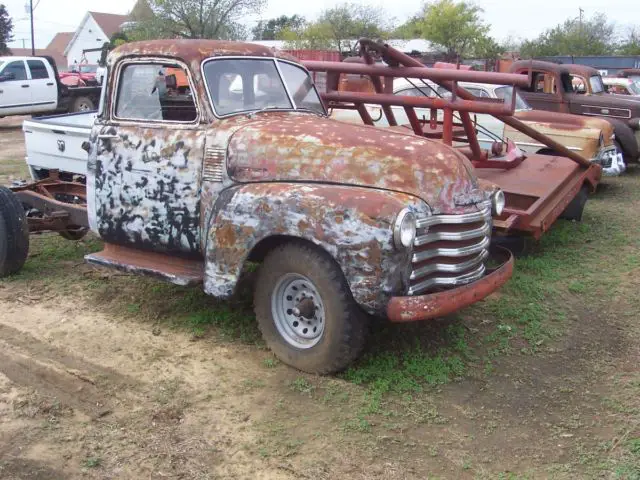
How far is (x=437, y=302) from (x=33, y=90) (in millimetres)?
17397

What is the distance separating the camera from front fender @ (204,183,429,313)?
153 inches

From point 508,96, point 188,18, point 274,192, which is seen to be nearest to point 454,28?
point 188,18

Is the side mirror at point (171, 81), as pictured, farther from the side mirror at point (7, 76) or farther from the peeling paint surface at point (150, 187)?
the side mirror at point (7, 76)

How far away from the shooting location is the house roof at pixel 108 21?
6862 centimetres

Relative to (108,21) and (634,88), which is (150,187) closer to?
(634,88)

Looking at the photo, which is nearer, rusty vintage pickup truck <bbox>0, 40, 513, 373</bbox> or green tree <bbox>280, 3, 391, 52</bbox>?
rusty vintage pickup truck <bbox>0, 40, 513, 373</bbox>

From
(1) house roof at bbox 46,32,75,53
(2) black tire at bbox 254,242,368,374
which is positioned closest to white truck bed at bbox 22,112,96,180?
(2) black tire at bbox 254,242,368,374

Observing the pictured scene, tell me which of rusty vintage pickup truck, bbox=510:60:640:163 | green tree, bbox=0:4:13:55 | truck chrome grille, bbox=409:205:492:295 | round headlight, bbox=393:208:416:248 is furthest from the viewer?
green tree, bbox=0:4:13:55

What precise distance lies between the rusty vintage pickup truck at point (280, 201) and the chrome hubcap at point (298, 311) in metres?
0.01

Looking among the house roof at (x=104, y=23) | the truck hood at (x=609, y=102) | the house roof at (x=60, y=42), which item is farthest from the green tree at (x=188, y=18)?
the house roof at (x=60, y=42)

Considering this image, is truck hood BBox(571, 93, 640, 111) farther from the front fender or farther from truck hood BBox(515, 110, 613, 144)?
the front fender

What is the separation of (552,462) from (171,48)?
12.5 ft

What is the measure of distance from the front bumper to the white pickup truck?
55.7 feet

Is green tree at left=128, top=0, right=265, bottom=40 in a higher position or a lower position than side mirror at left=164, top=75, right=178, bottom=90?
higher
